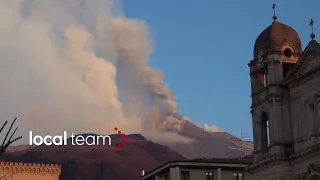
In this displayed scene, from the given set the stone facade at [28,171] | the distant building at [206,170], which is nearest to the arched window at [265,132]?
the distant building at [206,170]

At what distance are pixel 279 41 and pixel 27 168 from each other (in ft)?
205

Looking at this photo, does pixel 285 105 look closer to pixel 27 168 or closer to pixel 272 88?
pixel 272 88

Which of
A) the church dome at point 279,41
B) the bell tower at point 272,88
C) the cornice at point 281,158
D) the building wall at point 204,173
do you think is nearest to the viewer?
the cornice at point 281,158

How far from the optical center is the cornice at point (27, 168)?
107750 millimetres

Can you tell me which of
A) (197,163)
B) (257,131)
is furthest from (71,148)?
(257,131)

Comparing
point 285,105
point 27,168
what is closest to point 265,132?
point 285,105

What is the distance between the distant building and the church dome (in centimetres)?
2218

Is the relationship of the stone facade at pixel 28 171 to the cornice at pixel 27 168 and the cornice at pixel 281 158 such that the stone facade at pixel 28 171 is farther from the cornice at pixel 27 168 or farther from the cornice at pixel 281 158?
the cornice at pixel 281 158

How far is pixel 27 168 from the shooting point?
110188 millimetres

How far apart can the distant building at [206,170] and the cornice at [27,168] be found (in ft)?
120

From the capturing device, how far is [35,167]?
111250 mm

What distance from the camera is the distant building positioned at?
3172 inches

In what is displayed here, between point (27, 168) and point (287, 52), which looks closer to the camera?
point (287, 52)

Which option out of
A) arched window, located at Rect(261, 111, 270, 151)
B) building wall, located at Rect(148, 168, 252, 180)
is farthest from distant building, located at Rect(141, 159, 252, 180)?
arched window, located at Rect(261, 111, 270, 151)
